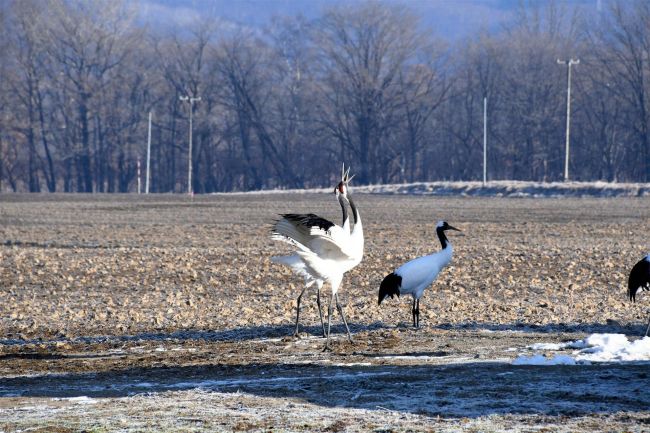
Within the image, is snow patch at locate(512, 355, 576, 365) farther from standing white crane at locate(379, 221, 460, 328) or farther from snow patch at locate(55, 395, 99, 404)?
snow patch at locate(55, 395, 99, 404)

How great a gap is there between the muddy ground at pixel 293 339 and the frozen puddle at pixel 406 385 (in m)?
0.02

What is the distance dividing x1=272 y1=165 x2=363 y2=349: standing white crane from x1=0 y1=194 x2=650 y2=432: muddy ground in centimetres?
73

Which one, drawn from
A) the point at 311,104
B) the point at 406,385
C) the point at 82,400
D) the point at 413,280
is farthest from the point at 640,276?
the point at 311,104

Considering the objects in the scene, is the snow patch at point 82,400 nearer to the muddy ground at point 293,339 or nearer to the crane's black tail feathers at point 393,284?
the muddy ground at point 293,339

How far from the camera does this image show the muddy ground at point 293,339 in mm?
8727

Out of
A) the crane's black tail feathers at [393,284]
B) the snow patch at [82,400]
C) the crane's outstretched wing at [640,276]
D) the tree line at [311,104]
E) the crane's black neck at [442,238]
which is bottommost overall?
the snow patch at [82,400]

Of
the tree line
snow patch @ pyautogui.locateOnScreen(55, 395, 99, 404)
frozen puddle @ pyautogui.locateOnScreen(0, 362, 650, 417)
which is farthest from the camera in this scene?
the tree line

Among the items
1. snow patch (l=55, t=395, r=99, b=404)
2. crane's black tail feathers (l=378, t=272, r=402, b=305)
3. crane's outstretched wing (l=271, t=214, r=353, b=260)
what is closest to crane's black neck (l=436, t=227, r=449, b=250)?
crane's black tail feathers (l=378, t=272, r=402, b=305)

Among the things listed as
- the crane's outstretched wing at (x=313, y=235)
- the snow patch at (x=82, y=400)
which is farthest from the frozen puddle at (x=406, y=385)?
the crane's outstretched wing at (x=313, y=235)

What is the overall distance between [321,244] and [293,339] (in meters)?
1.02

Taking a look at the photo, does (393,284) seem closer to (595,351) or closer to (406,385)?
(595,351)

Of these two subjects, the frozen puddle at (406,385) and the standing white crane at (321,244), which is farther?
the standing white crane at (321,244)

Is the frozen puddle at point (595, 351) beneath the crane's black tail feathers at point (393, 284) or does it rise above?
beneath

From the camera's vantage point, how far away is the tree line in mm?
88188
